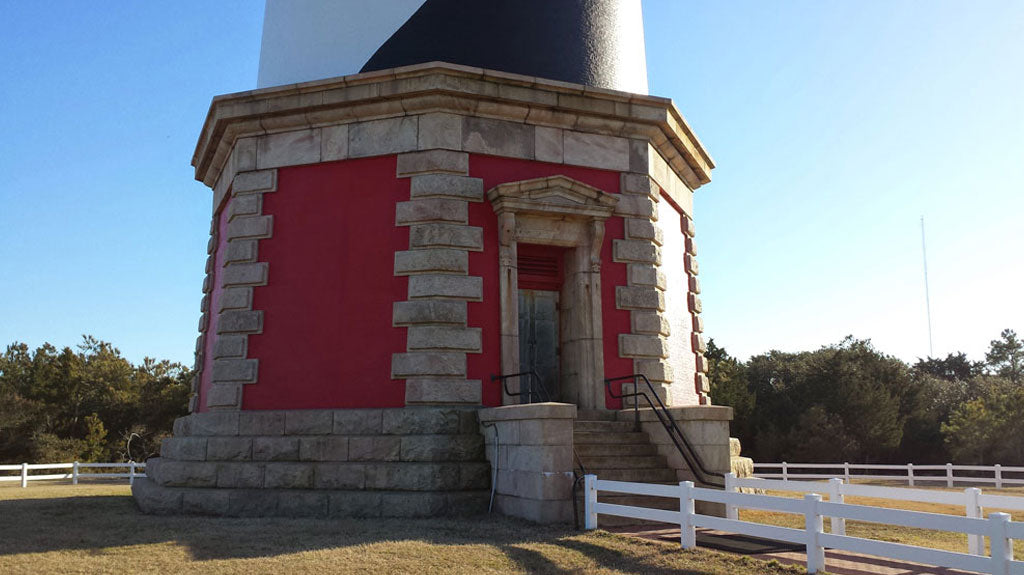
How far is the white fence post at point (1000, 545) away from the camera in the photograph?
5.84m

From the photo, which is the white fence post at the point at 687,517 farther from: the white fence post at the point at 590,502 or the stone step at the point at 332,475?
the stone step at the point at 332,475

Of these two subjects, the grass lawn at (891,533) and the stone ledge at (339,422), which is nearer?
the grass lawn at (891,533)

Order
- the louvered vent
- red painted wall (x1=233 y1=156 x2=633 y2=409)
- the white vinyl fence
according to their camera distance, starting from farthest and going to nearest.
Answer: the louvered vent, red painted wall (x1=233 y1=156 x2=633 y2=409), the white vinyl fence

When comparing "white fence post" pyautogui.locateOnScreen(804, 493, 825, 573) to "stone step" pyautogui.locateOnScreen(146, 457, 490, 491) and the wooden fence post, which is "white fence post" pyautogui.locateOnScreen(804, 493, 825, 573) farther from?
"stone step" pyautogui.locateOnScreen(146, 457, 490, 491)

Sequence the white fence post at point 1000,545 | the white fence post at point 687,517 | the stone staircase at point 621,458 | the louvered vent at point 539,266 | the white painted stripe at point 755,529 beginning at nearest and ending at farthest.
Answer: the white fence post at point 1000,545
the white painted stripe at point 755,529
the white fence post at point 687,517
the stone staircase at point 621,458
the louvered vent at point 539,266


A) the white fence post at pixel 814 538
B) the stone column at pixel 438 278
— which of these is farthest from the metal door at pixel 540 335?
the white fence post at pixel 814 538

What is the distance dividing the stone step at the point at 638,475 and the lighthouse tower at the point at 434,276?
0.03 meters

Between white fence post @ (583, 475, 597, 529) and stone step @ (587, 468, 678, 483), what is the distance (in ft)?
4.59

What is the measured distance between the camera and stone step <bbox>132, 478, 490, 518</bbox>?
11.0 meters

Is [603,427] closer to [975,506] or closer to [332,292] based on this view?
[332,292]

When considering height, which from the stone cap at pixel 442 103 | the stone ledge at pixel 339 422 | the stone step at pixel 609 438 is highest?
the stone cap at pixel 442 103

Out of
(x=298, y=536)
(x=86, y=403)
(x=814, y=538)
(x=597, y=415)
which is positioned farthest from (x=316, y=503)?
(x=86, y=403)

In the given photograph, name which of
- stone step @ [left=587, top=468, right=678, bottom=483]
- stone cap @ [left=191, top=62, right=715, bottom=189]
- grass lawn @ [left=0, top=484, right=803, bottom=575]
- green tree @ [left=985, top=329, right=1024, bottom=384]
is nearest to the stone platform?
grass lawn @ [left=0, top=484, right=803, bottom=575]

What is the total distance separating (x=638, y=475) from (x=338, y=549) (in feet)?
14.9
